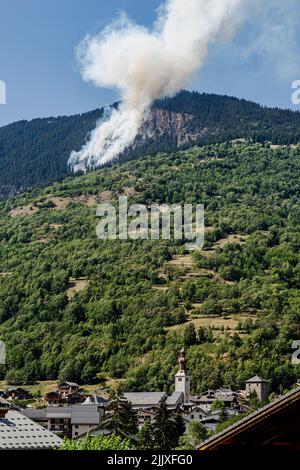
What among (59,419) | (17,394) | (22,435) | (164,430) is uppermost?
(22,435)

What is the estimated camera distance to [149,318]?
143875 mm

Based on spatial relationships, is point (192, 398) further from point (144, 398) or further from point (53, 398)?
point (53, 398)

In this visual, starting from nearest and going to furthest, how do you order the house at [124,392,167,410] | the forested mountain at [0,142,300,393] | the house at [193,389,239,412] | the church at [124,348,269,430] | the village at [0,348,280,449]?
the village at [0,348,280,449] < the church at [124,348,269,430] < the house at [193,389,239,412] < the house at [124,392,167,410] < the forested mountain at [0,142,300,393]

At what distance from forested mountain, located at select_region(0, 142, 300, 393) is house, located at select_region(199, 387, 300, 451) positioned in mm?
108090

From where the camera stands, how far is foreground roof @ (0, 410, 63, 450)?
2531cm

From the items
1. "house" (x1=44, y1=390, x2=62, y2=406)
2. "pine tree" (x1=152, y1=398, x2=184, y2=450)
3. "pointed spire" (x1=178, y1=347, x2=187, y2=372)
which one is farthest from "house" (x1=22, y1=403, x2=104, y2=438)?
"pointed spire" (x1=178, y1=347, x2=187, y2=372)

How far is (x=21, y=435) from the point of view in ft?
86.3

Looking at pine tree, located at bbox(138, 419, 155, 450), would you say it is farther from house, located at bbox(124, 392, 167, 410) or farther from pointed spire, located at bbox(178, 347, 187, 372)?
pointed spire, located at bbox(178, 347, 187, 372)

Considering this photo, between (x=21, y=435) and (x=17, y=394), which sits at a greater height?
(x=21, y=435)

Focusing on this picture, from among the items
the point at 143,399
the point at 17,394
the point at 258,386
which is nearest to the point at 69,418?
the point at 143,399

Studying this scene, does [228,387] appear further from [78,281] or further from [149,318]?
[78,281]

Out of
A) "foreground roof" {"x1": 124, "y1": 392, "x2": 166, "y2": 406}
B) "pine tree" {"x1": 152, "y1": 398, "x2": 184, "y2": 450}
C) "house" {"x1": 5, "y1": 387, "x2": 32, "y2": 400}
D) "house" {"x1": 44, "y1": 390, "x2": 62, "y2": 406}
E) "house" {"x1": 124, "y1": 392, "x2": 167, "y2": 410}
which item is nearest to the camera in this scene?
"pine tree" {"x1": 152, "y1": 398, "x2": 184, "y2": 450}

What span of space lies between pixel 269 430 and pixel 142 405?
97.2 meters

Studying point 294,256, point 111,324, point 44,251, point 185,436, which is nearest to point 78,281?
point 44,251
